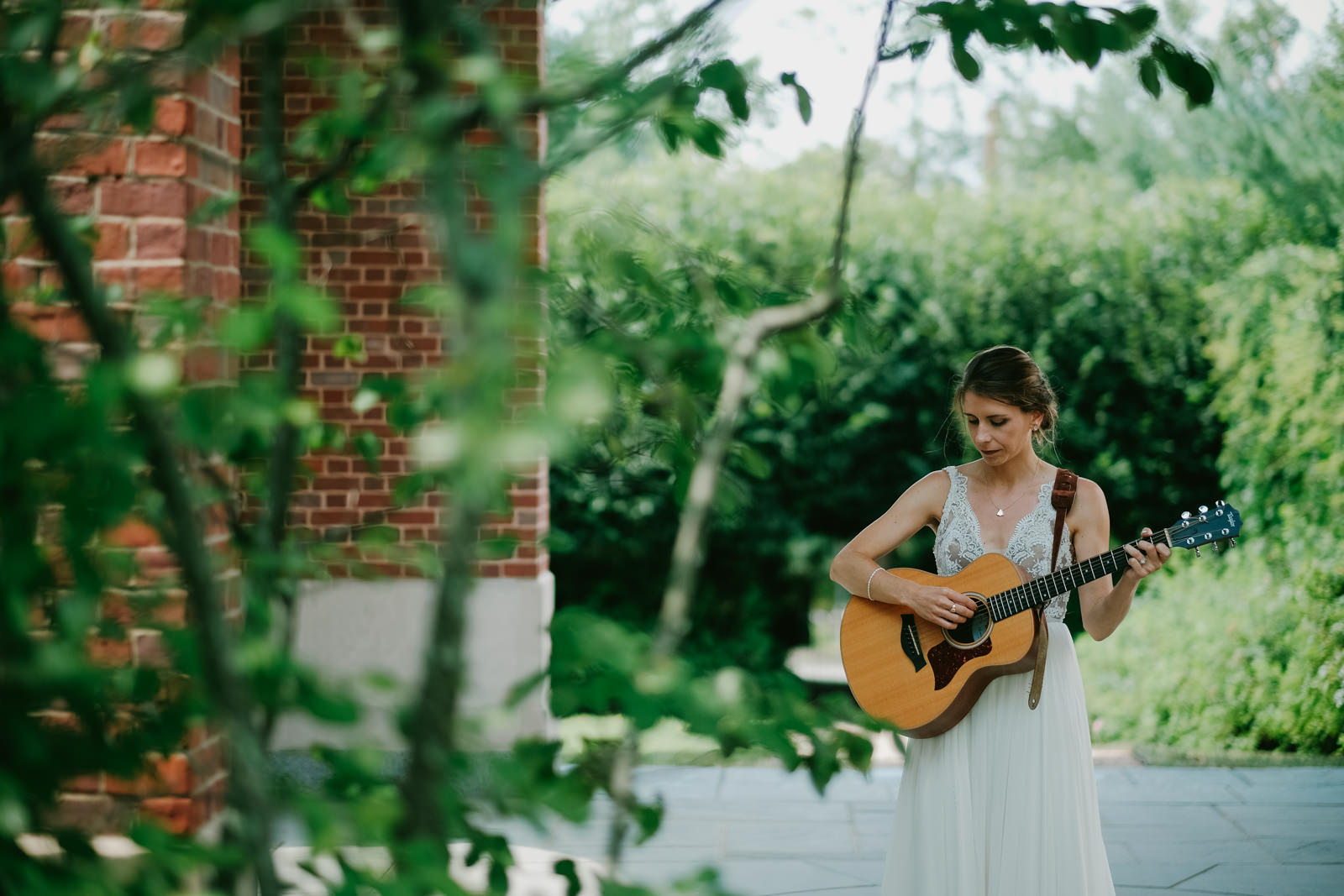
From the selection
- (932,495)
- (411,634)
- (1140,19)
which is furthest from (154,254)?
(411,634)

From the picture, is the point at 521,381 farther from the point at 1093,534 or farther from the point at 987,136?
the point at 987,136

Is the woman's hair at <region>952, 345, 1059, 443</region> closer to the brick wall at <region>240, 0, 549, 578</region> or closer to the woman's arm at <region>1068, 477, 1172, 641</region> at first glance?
the woman's arm at <region>1068, 477, 1172, 641</region>

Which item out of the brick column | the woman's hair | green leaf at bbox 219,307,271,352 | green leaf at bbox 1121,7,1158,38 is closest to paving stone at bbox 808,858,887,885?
the brick column

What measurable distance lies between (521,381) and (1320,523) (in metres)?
6.60

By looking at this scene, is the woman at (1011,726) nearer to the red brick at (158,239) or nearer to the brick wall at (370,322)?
the red brick at (158,239)

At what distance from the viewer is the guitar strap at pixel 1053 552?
10.5 feet

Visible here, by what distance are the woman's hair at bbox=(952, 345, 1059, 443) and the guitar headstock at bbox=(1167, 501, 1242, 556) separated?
0.46m

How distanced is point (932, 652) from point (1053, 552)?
16.1 inches

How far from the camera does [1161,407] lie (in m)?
8.21

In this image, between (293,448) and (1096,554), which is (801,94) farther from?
(1096,554)

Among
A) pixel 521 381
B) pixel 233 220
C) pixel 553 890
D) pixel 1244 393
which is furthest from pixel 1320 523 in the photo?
pixel 521 381

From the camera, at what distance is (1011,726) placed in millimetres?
3236

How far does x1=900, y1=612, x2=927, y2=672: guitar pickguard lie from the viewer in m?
3.38

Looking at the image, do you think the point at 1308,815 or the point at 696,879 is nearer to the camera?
the point at 696,879
